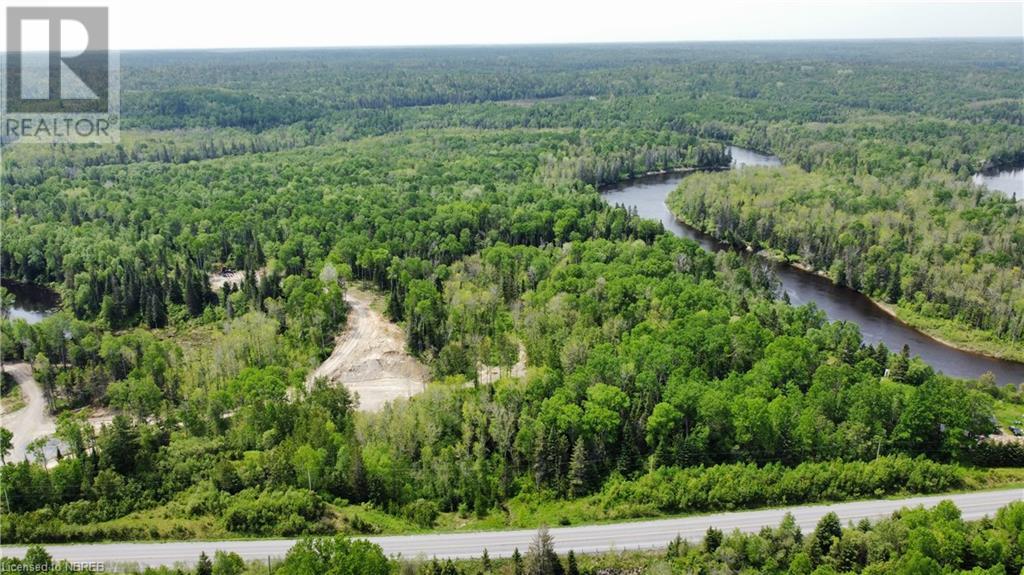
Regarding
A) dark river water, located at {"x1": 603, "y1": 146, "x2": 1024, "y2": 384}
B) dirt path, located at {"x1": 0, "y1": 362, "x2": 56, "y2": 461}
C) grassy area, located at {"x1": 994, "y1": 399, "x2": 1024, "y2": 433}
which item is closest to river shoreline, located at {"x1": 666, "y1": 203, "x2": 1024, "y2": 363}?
dark river water, located at {"x1": 603, "y1": 146, "x2": 1024, "y2": 384}

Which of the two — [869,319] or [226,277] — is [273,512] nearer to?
[226,277]

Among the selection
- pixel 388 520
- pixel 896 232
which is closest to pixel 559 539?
pixel 388 520

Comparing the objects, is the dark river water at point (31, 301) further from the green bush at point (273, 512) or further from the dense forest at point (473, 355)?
the green bush at point (273, 512)

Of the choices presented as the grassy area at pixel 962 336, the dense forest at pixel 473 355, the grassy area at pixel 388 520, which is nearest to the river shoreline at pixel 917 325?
the grassy area at pixel 962 336

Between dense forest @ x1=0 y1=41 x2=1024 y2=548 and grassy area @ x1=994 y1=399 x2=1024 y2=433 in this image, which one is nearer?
dense forest @ x1=0 y1=41 x2=1024 y2=548

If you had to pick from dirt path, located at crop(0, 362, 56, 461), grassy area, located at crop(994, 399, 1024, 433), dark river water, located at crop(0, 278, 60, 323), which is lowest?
dirt path, located at crop(0, 362, 56, 461)

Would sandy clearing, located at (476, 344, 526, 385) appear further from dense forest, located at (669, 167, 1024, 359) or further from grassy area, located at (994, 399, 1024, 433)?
dense forest, located at (669, 167, 1024, 359)

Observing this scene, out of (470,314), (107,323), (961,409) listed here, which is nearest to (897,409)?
(961,409)
